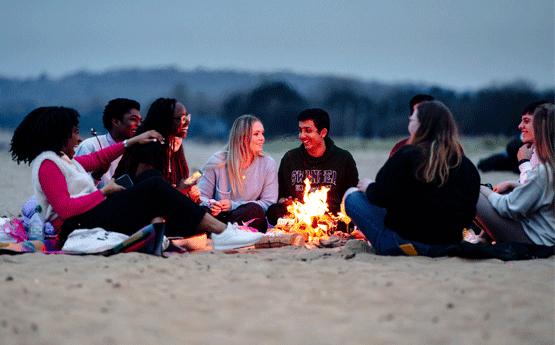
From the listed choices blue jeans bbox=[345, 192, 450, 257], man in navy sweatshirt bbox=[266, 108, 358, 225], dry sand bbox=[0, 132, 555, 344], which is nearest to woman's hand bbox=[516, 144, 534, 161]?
man in navy sweatshirt bbox=[266, 108, 358, 225]

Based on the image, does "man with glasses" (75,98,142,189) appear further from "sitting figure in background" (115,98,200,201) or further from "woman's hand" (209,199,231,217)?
"woman's hand" (209,199,231,217)

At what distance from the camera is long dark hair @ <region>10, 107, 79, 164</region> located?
4367 mm

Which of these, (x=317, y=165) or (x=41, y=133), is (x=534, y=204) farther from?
(x=41, y=133)

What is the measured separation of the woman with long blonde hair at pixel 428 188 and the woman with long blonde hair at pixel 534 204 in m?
0.37

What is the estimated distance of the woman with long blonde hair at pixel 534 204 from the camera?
4.13 metres

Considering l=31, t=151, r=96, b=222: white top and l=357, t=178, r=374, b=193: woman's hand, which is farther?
l=357, t=178, r=374, b=193: woman's hand

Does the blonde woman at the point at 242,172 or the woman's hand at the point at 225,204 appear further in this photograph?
the blonde woman at the point at 242,172

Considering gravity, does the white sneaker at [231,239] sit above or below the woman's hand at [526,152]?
below

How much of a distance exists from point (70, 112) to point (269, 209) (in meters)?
2.60

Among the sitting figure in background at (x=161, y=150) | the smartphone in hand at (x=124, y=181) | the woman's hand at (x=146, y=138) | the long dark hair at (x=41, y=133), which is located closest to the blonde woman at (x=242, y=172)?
the sitting figure in background at (x=161, y=150)

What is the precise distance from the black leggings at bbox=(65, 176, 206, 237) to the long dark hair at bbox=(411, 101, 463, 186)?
2.04 meters

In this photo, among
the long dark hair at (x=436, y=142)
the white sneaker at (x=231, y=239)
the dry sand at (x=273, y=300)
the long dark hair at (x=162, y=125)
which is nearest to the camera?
the dry sand at (x=273, y=300)

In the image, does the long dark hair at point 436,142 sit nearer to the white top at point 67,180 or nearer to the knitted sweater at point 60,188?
the knitted sweater at point 60,188

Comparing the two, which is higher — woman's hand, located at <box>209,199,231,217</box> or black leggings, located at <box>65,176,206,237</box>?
black leggings, located at <box>65,176,206,237</box>
